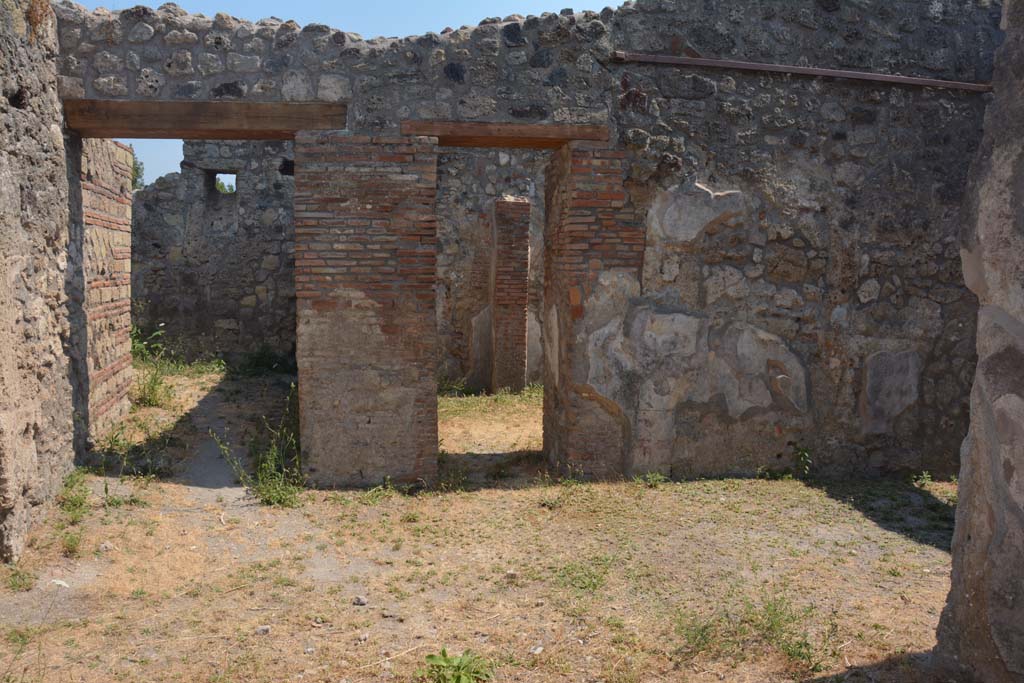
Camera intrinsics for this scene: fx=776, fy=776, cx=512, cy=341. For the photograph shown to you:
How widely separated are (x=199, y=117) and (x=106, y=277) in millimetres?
1793

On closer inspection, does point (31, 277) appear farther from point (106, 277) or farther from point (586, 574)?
point (586, 574)

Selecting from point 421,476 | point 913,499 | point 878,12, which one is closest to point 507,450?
point 421,476

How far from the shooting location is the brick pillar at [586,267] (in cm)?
526

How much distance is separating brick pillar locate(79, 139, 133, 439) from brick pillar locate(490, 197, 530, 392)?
4.11m

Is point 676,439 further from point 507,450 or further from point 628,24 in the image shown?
point 628,24

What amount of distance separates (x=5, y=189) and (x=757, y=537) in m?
4.33

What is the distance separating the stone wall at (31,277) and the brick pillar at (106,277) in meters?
0.58

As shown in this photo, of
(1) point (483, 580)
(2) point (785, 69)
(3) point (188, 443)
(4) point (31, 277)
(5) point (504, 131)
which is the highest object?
(2) point (785, 69)

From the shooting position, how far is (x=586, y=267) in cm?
531

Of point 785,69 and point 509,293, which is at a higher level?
point 785,69

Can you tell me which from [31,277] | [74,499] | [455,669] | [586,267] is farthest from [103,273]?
[455,669]

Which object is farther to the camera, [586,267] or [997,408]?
[586,267]

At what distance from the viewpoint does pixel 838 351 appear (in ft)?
18.3

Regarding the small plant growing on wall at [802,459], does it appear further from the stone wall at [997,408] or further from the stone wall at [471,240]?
the stone wall at [471,240]
